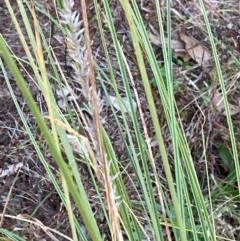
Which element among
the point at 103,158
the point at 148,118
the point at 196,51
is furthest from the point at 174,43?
the point at 103,158

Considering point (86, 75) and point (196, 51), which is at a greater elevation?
point (86, 75)

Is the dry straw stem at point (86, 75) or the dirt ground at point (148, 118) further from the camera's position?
the dirt ground at point (148, 118)

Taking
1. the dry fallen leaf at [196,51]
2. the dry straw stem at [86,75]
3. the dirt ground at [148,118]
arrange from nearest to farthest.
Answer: the dry straw stem at [86,75]
the dirt ground at [148,118]
the dry fallen leaf at [196,51]

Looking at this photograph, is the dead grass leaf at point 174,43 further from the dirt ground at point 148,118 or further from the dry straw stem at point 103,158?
the dry straw stem at point 103,158

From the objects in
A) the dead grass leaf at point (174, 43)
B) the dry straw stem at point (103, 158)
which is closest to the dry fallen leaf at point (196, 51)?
the dead grass leaf at point (174, 43)

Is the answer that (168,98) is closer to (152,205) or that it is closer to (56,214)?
(152,205)

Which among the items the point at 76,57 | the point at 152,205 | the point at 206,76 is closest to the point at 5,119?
the point at 206,76

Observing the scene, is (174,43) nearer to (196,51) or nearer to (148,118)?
(196,51)
